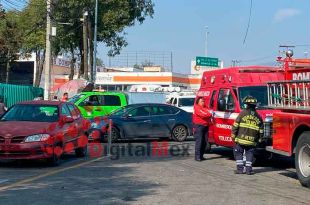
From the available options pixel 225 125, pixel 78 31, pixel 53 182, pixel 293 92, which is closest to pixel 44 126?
pixel 53 182

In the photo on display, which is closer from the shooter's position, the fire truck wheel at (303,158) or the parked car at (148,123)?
the fire truck wheel at (303,158)

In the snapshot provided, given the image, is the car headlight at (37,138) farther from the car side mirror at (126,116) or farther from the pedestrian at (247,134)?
the car side mirror at (126,116)

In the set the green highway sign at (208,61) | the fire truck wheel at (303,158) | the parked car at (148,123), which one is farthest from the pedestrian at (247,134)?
the green highway sign at (208,61)

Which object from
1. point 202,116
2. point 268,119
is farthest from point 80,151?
point 268,119

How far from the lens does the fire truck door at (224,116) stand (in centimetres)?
1375

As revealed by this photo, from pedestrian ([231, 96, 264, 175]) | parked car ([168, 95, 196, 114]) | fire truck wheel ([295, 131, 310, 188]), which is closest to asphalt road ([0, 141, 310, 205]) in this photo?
fire truck wheel ([295, 131, 310, 188])

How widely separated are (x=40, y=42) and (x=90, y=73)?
1201cm

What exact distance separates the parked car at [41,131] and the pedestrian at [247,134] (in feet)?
13.1

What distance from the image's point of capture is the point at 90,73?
41.2 meters

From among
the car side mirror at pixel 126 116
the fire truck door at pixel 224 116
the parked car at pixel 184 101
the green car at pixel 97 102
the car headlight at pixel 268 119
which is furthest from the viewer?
the parked car at pixel 184 101

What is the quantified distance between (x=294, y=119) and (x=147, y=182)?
117 inches

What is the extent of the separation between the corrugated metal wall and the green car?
6498 millimetres

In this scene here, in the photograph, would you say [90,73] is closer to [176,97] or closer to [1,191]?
[176,97]

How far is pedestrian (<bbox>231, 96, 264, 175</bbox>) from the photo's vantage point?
1186 cm
